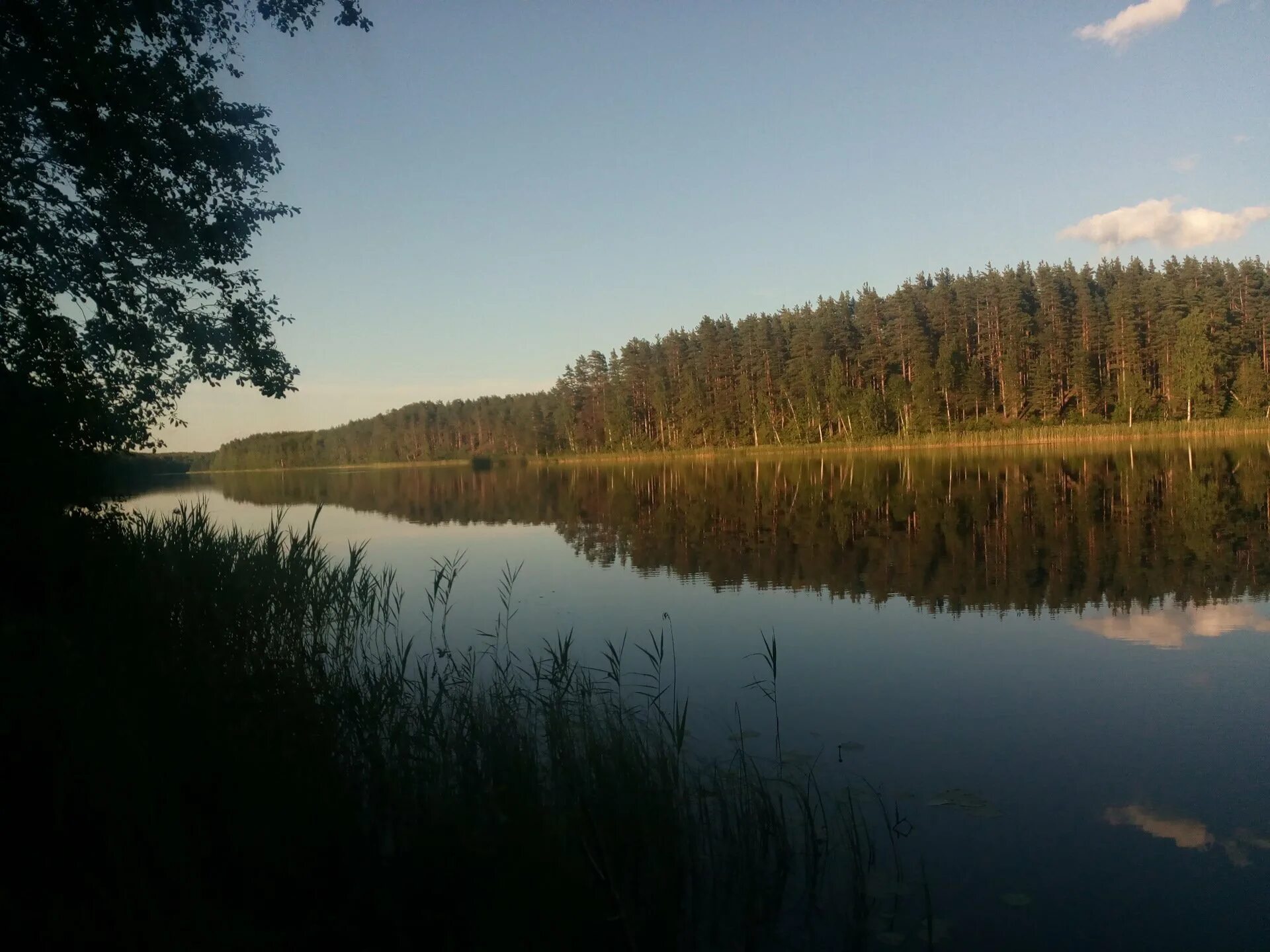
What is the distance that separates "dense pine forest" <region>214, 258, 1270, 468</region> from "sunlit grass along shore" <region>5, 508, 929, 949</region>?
7207 cm

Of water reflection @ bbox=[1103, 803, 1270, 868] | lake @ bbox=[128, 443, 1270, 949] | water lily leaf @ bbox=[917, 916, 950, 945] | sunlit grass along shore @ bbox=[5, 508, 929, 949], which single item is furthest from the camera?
water reflection @ bbox=[1103, 803, 1270, 868]

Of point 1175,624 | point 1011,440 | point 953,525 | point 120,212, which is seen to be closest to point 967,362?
point 1011,440

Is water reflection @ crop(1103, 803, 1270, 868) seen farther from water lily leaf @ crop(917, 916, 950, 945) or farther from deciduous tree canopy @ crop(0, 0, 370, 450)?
deciduous tree canopy @ crop(0, 0, 370, 450)

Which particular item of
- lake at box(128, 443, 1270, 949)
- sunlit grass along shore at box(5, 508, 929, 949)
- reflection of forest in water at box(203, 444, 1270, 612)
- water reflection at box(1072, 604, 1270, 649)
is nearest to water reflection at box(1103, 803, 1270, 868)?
lake at box(128, 443, 1270, 949)

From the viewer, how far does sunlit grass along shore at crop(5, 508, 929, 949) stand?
421 centimetres

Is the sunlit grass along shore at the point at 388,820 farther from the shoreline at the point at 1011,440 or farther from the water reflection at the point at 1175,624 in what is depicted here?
the shoreline at the point at 1011,440

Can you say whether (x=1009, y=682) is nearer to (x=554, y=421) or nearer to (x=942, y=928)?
(x=942, y=928)

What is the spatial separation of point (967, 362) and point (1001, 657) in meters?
76.4

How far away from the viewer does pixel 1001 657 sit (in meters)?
9.91

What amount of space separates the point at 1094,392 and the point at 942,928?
80684 millimetres

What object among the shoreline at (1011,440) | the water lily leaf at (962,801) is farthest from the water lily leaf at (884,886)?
the shoreline at (1011,440)

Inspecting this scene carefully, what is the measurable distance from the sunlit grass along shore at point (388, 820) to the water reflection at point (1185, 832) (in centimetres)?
174

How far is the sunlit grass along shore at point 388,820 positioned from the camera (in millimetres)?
4211

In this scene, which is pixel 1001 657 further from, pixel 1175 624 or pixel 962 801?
pixel 962 801
